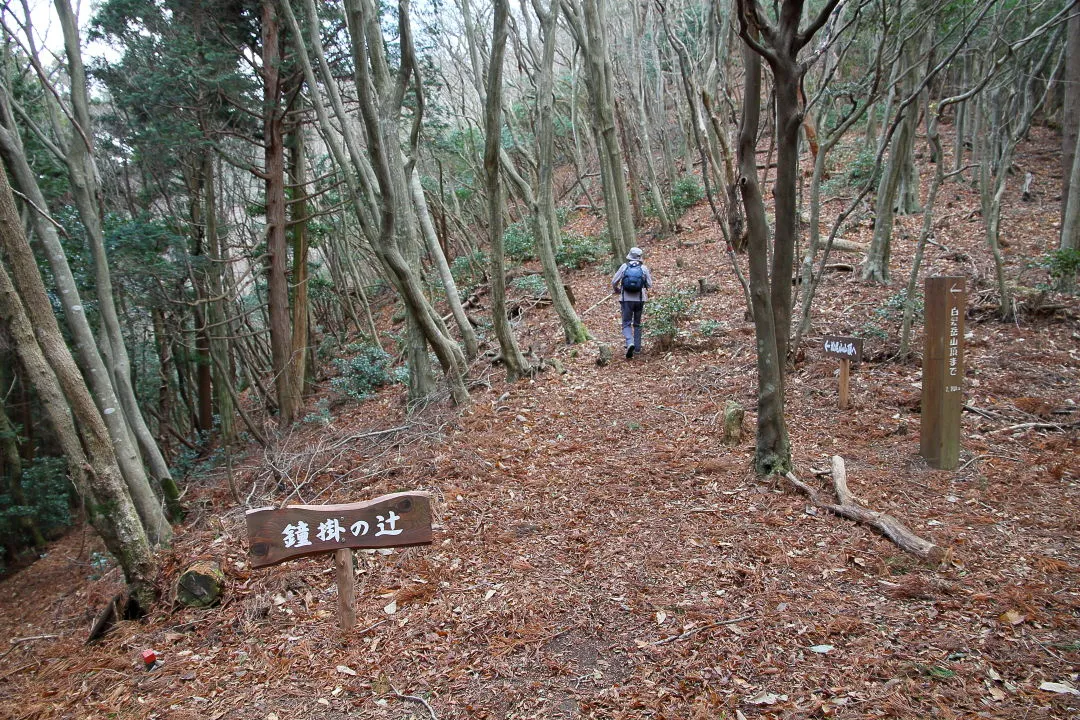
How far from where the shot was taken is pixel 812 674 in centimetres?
302

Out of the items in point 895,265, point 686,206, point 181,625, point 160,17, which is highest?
point 160,17

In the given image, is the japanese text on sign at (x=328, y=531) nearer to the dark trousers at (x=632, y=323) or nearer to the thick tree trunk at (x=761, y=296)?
the thick tree trunk at (x=761, y=296)

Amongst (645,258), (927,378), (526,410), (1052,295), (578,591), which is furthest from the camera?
(645,258)

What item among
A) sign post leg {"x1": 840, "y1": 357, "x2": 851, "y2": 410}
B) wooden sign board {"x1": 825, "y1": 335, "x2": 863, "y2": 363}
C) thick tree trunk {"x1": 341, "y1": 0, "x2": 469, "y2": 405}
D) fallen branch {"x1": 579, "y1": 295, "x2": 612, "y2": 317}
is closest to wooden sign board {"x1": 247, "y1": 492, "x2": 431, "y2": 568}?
thick tree trunk {"x1": 341, "y1": 0, "x2": 469, "y2": 405}

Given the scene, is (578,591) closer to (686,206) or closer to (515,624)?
(515,624)

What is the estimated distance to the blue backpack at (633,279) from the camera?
9234 millimetres

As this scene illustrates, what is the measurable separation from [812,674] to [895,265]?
1015cm

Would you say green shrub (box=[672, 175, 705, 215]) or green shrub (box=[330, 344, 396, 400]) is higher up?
green shrub (box=[672, 175, 705, 215])

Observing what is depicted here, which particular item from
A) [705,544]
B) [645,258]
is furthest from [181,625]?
[645,258]

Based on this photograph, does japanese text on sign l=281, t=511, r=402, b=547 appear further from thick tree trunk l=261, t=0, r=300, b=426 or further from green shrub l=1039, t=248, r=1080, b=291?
green shrub l=1039, t=248, r=1080, b=291

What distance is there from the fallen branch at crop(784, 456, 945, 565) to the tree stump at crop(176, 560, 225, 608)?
447cm

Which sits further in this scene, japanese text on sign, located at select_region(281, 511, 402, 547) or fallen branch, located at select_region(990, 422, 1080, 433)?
fallen branch, located at select_region(990, 422, 1080, 433)

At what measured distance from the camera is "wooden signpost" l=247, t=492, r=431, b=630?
11.6 ft

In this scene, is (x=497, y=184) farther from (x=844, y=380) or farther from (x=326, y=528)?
(x=326, y=528)
